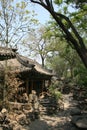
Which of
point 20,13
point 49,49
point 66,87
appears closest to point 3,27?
point 20,13

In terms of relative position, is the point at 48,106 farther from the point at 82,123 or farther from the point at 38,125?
the point at 82,123

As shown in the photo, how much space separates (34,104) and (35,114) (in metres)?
1.75

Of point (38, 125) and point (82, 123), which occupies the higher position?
point (82, 123)

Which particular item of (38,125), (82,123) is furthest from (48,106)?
(82,123)

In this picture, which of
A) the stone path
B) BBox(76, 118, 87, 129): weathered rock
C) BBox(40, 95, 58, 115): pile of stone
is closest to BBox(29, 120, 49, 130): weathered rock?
the stone path

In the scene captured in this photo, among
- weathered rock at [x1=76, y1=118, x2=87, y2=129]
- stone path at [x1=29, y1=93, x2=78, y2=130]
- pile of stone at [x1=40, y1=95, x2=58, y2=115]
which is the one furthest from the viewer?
pile of stone at [x1=40, y1=95, x2=58, y2=115]

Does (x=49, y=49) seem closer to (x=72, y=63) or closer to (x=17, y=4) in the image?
(x=72, y=63)

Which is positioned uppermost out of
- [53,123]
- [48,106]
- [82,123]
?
[48,106]

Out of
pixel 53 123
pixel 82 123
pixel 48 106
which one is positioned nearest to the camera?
pixel 82 123

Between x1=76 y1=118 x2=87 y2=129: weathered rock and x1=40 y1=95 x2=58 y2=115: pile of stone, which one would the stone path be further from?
x1=40 y1=95 x2=58 y2=115: pile of stone

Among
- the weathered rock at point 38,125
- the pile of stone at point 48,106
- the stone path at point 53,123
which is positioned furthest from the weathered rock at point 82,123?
the pile of stone at point 48,106

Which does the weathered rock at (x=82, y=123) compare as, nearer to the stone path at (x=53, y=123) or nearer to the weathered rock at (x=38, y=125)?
the stone path at (x=53, y=123)

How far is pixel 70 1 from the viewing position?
693 inches

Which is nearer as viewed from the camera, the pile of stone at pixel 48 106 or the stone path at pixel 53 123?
the stone path at pixel 53 123
